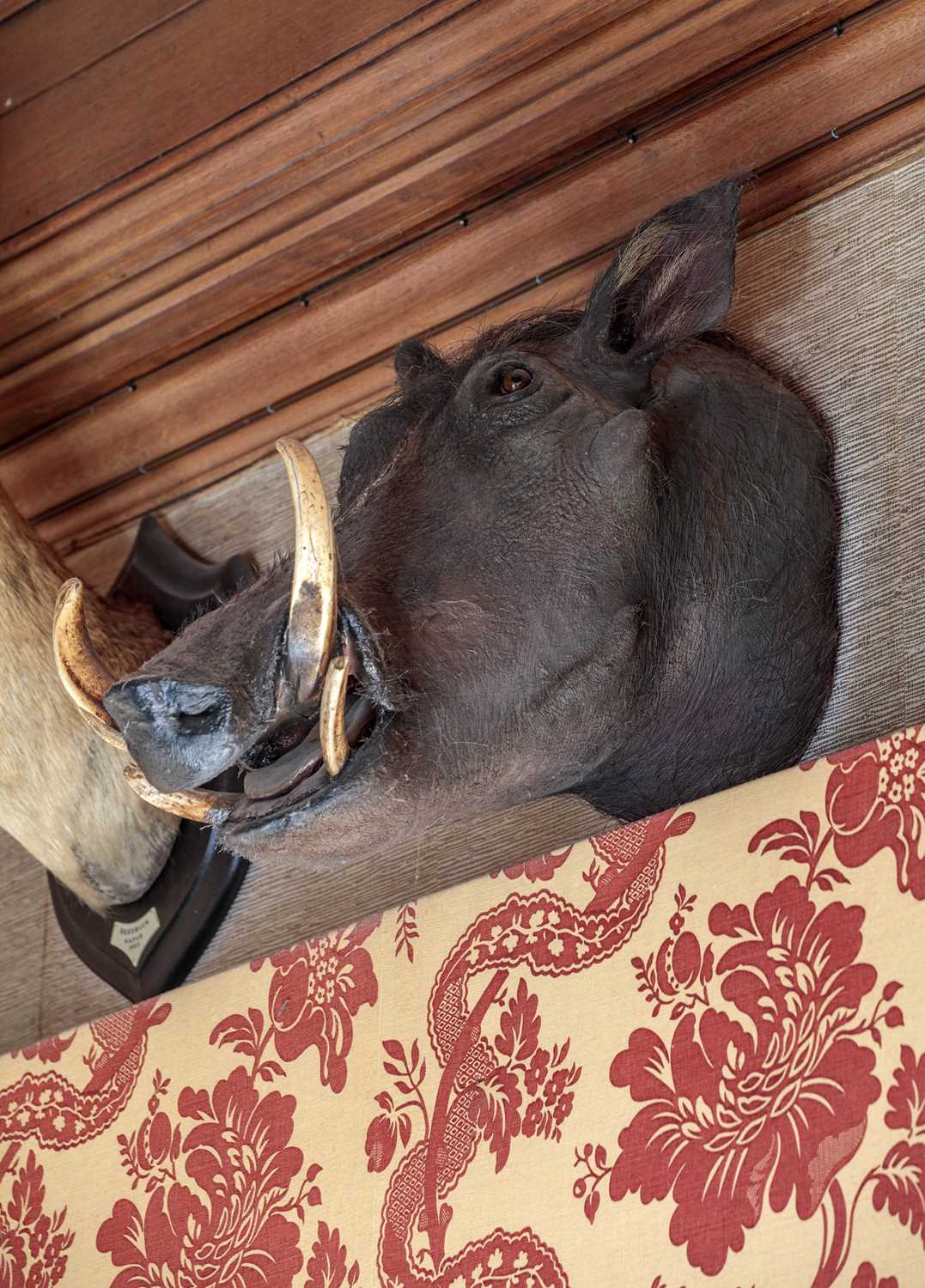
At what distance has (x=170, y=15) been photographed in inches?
67.1

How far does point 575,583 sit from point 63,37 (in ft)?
3.39

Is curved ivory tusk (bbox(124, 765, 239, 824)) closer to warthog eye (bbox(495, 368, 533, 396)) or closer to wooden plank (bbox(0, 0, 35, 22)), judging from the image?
warthog eye (bbox(495, 368, 533, 396))

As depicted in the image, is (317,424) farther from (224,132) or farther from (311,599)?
(311,599)

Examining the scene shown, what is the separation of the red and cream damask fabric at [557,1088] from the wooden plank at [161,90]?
2.92 ft

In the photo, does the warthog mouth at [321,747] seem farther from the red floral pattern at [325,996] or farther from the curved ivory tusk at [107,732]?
the red floral pattern at [325,996]

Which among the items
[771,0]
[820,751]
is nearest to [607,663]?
[820,751]

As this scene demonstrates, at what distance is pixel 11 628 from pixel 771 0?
1009 mm

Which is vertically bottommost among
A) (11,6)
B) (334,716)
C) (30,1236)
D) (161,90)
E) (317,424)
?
(30,1236)

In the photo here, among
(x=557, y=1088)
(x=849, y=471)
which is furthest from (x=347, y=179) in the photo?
(x=557, y=1088)

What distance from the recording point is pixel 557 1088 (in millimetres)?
1152

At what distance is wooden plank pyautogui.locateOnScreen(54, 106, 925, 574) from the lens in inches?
57.2

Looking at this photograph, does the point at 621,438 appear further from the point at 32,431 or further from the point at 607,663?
the point at 32,431

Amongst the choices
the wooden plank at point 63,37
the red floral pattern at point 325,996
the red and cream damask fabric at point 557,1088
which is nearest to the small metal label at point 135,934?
the red and cream damask fabric at point 557,1088

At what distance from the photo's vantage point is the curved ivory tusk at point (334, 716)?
3.32ft
